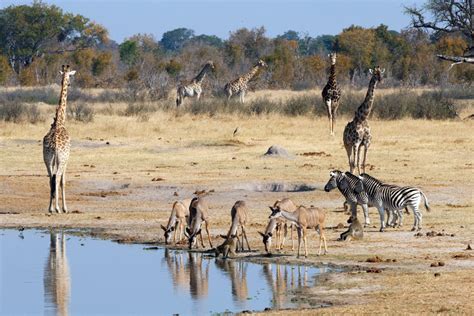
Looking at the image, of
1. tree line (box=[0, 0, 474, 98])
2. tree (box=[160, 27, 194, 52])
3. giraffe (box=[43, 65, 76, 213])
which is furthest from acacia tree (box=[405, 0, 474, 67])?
tree (box=[160, 27, 194, 52])

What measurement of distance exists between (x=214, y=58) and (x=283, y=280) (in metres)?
60.0

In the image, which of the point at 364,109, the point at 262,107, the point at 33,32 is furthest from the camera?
the point at 33,32

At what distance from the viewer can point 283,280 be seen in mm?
13594

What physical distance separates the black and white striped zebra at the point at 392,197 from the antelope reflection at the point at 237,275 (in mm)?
3232

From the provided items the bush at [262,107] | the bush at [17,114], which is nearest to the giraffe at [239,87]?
the bush at [262,107]

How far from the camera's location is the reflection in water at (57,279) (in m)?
12.2

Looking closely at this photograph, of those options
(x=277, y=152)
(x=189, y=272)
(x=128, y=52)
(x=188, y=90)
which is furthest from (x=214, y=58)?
(x=189, y=272)

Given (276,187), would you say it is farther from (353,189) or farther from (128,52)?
(128,52)

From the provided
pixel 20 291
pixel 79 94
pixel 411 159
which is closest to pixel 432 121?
pixel 411 159

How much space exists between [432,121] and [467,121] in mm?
1178

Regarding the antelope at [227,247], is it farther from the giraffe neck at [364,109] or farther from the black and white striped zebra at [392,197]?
the giraffe neck at [364,109]

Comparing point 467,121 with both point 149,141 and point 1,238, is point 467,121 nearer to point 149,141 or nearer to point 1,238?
point 149,141

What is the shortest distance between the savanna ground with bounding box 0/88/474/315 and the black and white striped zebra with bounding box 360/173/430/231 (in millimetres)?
347

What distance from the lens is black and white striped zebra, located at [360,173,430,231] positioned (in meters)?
17.2
